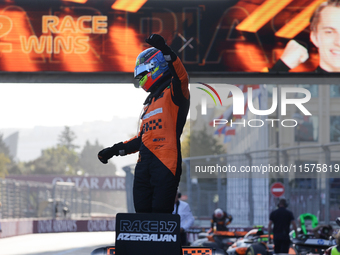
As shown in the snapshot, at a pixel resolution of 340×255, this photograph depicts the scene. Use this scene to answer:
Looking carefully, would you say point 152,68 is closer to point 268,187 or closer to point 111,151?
point 111,151

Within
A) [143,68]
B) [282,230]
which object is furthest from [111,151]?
[282,230]

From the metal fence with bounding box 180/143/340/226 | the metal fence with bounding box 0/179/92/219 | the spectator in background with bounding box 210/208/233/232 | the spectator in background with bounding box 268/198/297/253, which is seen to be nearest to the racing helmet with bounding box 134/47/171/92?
the spectator in background with bounding box 268/198/297/253

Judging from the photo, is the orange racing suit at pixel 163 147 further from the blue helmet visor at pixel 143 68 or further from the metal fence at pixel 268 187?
the metal fence at pixel 268 187

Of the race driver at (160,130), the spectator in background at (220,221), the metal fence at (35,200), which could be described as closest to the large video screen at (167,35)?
the spectator in background at (220,221)

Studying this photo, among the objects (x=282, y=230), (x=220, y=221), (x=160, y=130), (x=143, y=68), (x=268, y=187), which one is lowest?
(x=282, y=230)

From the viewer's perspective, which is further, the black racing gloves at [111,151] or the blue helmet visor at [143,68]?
the black racing gloves at [111,151]

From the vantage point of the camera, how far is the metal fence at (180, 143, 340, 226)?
15.1 metres

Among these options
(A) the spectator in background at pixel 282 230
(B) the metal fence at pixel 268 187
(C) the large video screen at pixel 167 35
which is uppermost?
(C) the large video screen at pixel 167 35

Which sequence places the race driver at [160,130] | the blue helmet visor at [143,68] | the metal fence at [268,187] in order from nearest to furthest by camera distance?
the race driver at [160,130] → the blue helmet visor at [143,68] → the metal fence at [268,187]

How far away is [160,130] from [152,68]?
18.2 inches

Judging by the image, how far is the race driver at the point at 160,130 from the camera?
13.2ft

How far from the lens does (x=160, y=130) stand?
4.13 m

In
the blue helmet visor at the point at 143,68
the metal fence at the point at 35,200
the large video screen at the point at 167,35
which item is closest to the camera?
the blue helmet visor at the point at 143,68

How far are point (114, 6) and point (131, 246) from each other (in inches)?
364
